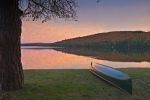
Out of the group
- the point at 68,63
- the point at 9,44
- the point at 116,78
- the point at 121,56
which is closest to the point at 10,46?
the point at 9,44

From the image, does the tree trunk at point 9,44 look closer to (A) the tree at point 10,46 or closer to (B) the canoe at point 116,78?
(A) the tree at point 10,46

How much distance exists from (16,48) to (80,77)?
5527 millimetres

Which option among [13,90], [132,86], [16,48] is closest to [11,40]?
[16,48]

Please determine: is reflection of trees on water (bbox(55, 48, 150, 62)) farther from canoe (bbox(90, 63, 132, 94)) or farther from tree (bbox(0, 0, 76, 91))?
tree (bbox(0, 0, 76, 91))

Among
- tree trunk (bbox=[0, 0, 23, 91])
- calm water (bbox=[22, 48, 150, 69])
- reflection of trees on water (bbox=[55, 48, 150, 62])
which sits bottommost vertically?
reflection of trees on water (bbox=[55, 48, 150, 62])

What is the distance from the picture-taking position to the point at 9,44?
12.8 m

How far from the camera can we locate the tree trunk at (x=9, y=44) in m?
12.8

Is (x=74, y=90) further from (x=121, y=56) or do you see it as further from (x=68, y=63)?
(x=121, y=56)

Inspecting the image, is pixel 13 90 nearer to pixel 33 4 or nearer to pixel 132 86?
pixel 33 4

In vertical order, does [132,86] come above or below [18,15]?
below

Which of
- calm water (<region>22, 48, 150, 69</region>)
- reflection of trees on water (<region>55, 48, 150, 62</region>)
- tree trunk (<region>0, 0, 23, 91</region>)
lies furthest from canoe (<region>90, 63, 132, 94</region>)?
reflection of trees on water (<region>55, 48, 150, 62</region>)

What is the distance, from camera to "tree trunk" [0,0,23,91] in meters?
12.8

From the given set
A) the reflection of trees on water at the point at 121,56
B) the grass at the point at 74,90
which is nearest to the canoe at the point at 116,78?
the grass at the point at 74,90

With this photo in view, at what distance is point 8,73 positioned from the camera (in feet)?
42.1
